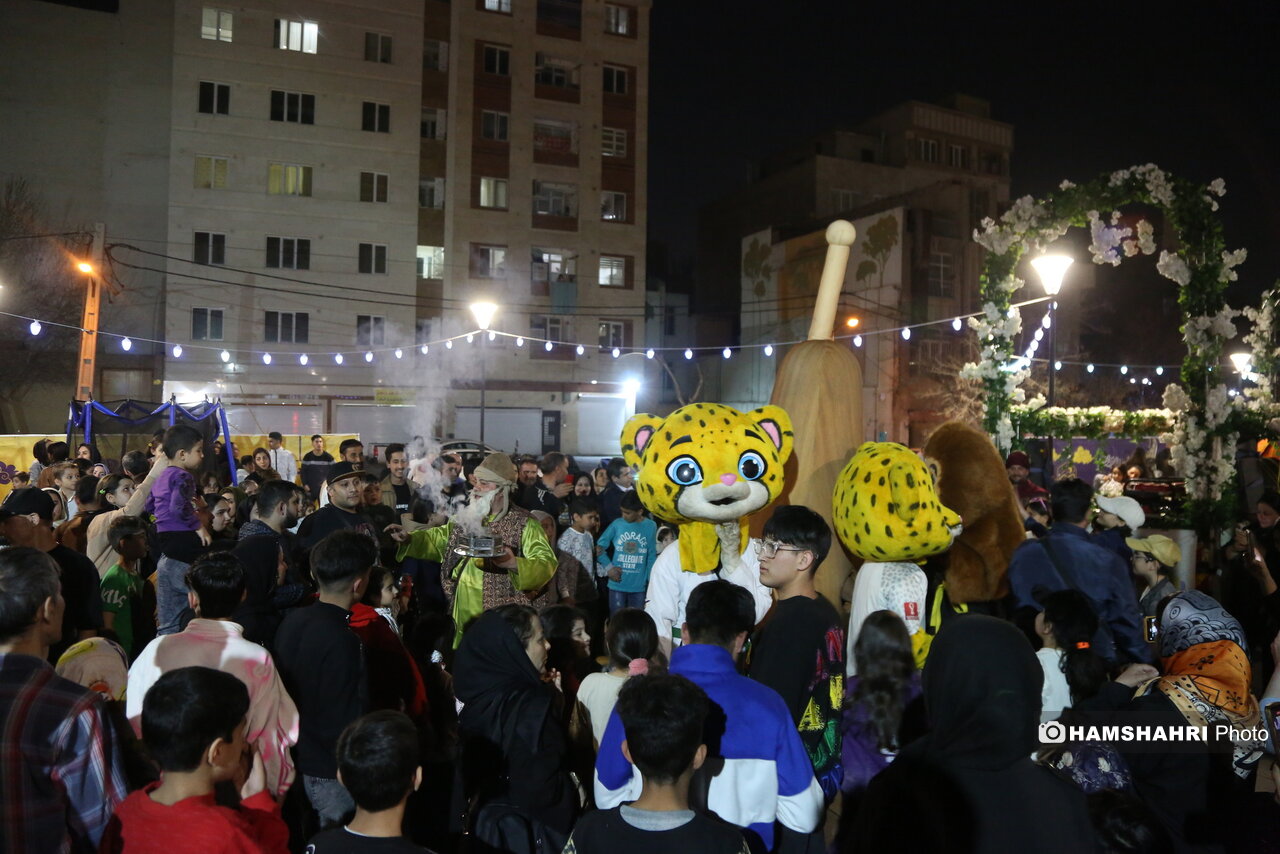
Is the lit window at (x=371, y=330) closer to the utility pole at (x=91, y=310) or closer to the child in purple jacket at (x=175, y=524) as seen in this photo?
the utility pole at (x=91, y=310)

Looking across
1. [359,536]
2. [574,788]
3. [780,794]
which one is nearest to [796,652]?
[780,794]

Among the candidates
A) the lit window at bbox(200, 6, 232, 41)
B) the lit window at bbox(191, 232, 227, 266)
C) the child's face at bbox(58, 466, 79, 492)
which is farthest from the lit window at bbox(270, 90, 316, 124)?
the child's face at bbox(58, 466, 79, 492)

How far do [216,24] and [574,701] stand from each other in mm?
32811

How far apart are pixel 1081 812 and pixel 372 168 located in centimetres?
3335

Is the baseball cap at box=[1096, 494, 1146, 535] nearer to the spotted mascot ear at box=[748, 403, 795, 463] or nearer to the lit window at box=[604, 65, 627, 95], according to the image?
the spotted mascot ear at box=[748, 403, 795, 463]

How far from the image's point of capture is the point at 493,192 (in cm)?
3431

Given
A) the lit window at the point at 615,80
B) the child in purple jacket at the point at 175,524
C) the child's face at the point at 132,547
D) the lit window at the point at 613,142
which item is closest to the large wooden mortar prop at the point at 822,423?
the child in purple jacket at the point at 175,524

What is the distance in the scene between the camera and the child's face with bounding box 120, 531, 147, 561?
20.7 feet

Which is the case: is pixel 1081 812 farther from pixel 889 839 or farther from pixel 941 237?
pixel 941 237

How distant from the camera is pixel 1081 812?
2.48 meters

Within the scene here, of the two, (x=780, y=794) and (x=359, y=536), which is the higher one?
(x=359, y=536)

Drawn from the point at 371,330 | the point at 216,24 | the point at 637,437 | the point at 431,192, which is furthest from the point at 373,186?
the point at 637,437

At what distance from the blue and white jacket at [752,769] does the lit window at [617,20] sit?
36.8 metres

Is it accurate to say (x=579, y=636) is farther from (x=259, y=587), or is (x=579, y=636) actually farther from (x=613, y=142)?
(x=613, y=142)
